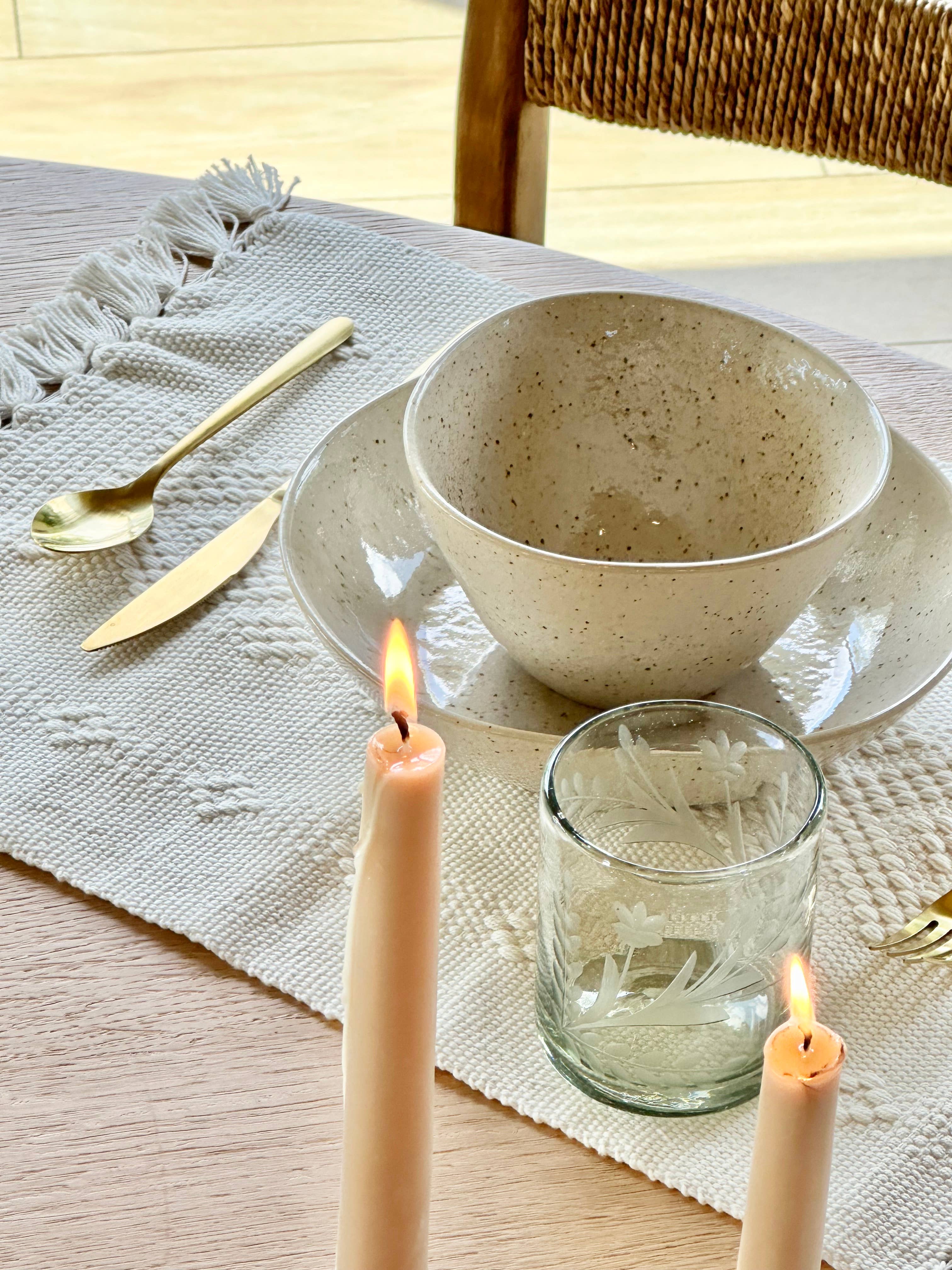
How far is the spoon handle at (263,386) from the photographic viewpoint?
0.64m

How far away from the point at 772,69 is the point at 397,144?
1.22 meters

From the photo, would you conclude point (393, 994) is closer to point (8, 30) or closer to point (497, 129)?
point (497, 129)

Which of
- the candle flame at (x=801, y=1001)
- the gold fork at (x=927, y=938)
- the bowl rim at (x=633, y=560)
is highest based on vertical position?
the candle flame at (x=801, y=1001)

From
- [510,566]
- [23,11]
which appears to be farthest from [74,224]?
[23,11]

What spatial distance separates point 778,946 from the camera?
1.22 feet

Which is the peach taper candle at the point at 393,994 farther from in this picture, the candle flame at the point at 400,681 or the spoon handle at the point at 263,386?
the spoon handle at the point at 263,386

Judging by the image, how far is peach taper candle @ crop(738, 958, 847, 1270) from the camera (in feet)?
0.71

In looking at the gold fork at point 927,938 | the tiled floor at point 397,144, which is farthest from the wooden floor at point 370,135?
the gold fork at point 927,938

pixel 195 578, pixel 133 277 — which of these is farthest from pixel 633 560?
pixel 133 277

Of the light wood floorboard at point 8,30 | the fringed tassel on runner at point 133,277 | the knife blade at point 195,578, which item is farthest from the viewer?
the light wood floorboard at point 8,30

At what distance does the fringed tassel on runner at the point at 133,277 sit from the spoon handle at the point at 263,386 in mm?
76

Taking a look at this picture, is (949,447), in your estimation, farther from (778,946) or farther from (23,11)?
(23,11)

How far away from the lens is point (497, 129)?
87 centimetres

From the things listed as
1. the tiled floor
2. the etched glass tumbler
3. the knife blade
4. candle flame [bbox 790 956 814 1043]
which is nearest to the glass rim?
the etched glass tumbler
